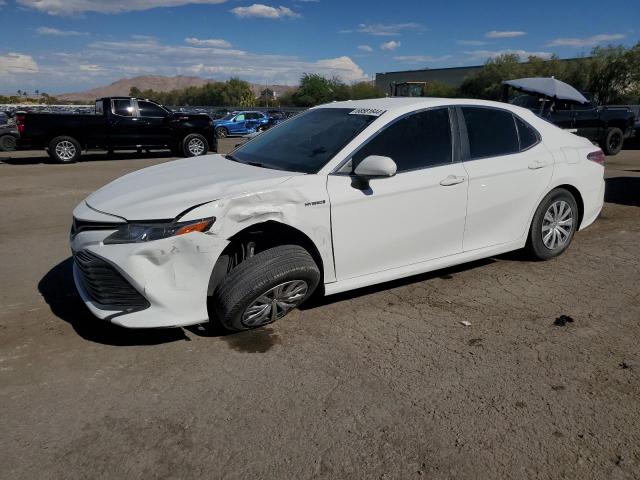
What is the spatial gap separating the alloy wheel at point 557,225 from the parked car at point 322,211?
21 mm

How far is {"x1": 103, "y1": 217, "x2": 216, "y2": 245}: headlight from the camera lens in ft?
10.5

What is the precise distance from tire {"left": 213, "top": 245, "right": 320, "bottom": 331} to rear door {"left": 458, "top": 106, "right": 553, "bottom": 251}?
1565 mm

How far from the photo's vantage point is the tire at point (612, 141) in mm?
14891

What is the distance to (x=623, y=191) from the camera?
29.6ft

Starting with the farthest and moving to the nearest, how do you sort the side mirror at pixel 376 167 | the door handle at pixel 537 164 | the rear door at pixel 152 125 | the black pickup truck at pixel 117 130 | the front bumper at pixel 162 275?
the rear door at pixel 152 125
the black pickup truck at pixel 117 130
the door handle at pixel 537 164
the side mirror at pixel 376 167
the front bumper at pixel 162 275

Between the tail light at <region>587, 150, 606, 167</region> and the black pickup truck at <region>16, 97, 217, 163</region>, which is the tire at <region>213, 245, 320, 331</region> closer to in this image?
the tail light at <region>587, 150, 606, 167</region>

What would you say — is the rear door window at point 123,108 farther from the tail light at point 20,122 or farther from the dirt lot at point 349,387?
the dirt lot at point 349,387

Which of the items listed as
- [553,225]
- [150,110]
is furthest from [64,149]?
[553,225]

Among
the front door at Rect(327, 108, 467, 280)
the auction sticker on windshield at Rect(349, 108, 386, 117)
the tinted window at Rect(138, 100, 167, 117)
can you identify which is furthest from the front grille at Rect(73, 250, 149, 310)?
the tinted window at Rect(138, 100, 167, 117)

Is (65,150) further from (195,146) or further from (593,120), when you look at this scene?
(593,120)

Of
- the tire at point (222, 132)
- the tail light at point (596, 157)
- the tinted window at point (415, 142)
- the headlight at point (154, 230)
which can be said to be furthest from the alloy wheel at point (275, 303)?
the tire at point (222, 132)

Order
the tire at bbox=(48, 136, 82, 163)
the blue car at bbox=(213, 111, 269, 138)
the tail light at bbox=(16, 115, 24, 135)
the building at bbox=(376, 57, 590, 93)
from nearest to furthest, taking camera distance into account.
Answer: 1. the tail light at bbox=(16, 115, 24, 135)
2. the tire at bbox=(48, 136, 82, 163)
3. the blue car at bbox=(213, 111, 269, 138)
4. the building at bbox=(376, 57, 590, 93)

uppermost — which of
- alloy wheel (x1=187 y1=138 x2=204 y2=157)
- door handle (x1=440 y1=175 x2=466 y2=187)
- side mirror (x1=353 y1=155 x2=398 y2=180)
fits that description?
side mirror (x1=353 y1=155 x2=398 y2=180)

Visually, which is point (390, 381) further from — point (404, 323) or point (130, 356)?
point (130, 356)
